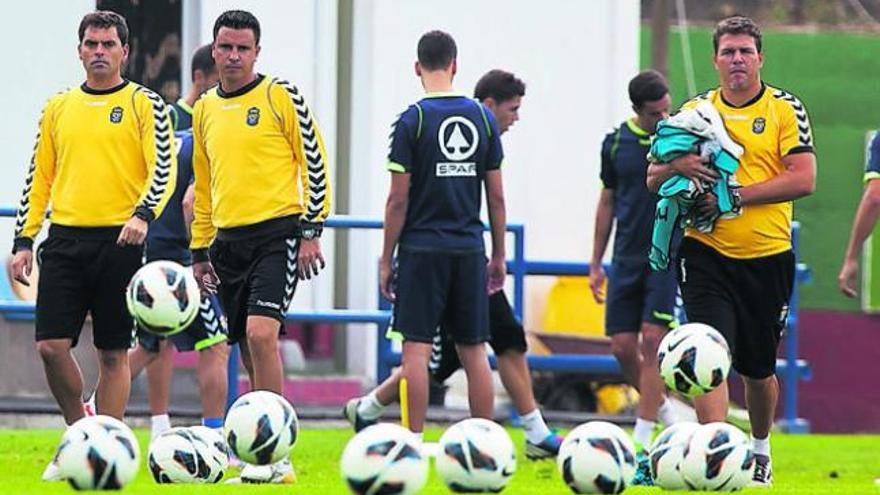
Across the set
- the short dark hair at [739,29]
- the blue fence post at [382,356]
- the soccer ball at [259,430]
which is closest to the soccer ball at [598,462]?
the soccer ball at [259,430]

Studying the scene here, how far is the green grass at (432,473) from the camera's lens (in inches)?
385

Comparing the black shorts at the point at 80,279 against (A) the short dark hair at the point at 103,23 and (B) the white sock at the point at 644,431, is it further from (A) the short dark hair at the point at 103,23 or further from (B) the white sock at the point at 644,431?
(B) the white sock at the point at 644,431

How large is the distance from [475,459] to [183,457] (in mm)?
1741

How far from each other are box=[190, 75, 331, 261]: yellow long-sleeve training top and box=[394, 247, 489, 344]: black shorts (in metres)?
0.94

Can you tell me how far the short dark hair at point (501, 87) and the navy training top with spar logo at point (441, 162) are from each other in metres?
1.02

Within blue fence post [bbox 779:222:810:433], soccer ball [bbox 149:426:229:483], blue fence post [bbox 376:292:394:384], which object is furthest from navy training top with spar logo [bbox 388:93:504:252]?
blue fence post [bbox 779:222:810:433]

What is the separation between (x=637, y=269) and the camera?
1358 cm

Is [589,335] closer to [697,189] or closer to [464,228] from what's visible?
[464,228]

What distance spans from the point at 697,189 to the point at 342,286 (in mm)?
7757

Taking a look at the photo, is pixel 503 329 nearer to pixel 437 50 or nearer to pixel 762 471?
pixel 437 50

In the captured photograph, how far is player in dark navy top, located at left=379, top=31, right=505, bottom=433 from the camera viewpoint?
12.0 m

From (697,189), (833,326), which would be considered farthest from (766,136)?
(833,326)

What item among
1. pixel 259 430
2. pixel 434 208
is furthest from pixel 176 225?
pixel 259 430

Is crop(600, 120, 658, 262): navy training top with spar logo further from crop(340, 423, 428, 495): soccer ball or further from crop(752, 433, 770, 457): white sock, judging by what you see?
crop(340, 423, 428, 495): soccer ball
